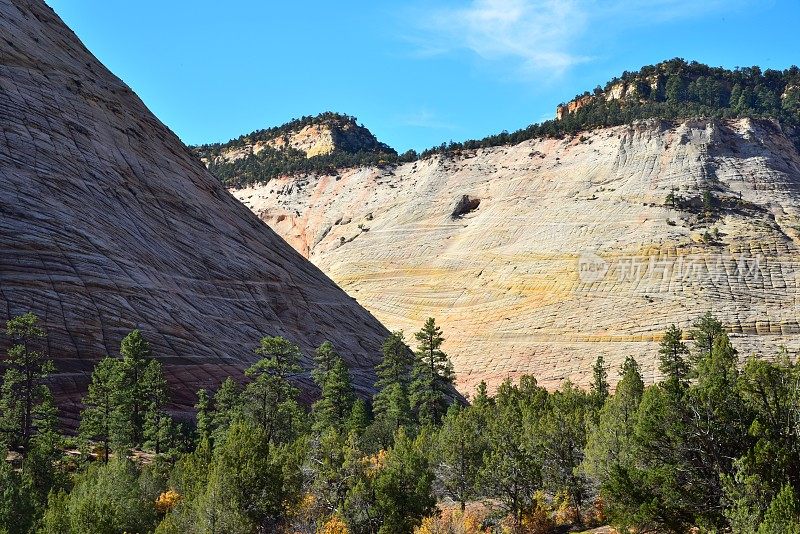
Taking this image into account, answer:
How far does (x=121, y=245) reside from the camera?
4981cm

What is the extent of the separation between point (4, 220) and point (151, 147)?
2112cm

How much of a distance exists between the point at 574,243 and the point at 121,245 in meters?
55.1

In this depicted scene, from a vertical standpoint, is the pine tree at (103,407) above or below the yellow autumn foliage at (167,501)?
above

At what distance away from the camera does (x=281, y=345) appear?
40.2 m

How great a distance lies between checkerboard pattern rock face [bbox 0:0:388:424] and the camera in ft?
143

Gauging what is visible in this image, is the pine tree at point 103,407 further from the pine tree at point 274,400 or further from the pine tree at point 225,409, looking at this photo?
the pine tree at point 274,400

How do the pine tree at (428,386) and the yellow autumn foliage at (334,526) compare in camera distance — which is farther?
the pine tree at (428,386)

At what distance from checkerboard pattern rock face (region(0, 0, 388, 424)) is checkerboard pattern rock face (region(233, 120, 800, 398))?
21771 mm

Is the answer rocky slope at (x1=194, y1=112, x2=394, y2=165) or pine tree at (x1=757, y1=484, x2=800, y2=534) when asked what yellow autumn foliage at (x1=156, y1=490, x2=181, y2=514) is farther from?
rocky slope at (x1=194, y1=112, x2=394, y2=165)

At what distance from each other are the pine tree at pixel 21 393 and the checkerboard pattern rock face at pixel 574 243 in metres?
44.2

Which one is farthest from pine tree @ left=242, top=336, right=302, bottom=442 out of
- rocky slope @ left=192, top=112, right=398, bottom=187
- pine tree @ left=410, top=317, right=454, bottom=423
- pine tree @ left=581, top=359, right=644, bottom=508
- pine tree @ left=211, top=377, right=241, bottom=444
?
rocky slope @ left=192, top=112, right=398, bottom=187

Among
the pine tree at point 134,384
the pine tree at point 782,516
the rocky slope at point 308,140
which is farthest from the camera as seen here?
the rocky slope at point 308,140

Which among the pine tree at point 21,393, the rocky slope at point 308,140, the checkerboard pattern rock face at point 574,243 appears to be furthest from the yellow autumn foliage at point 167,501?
the rocky slope at point 308,140

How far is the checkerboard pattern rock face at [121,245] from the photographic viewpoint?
143 feet
